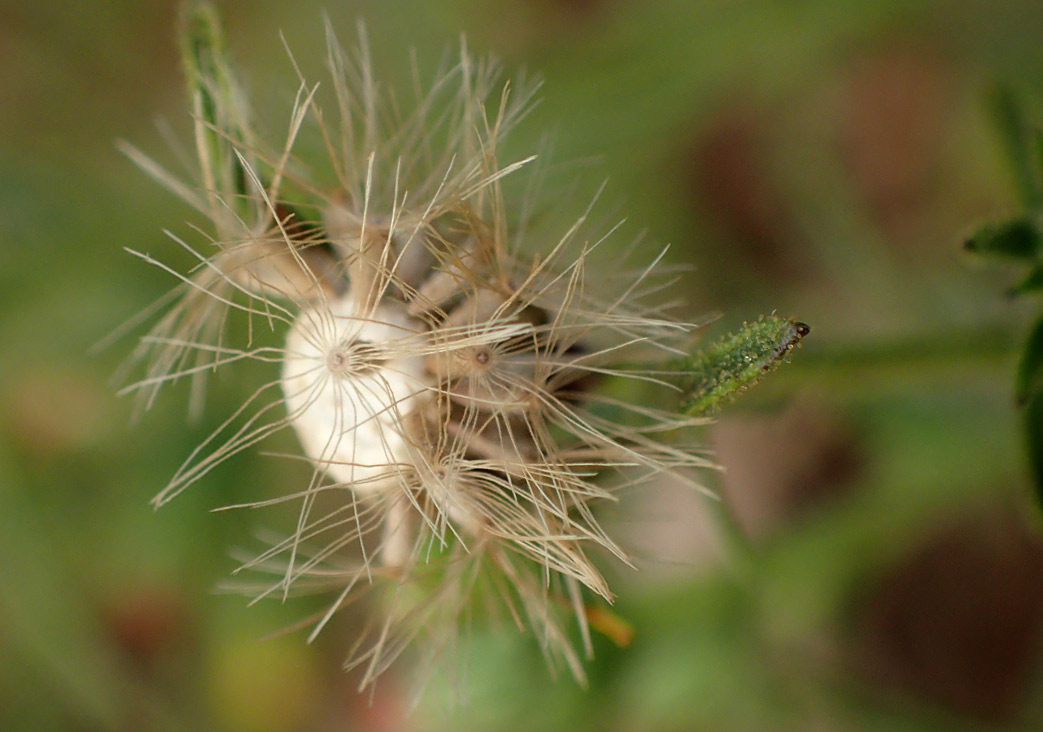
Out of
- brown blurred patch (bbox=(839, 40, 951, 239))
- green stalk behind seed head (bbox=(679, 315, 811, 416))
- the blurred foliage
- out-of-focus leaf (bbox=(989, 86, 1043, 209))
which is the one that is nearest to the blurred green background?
brown blurred patch (bbox=(839, 40, 951, 239))

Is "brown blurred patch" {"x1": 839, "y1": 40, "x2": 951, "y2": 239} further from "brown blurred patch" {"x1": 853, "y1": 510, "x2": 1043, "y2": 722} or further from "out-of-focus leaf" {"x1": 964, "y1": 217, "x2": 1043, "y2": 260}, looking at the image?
"out-of-focus leaf" {"x1": 964, "y1": 217, "x2": 1043, "y2": 260}

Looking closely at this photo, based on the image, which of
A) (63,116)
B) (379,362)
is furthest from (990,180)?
(63,116)

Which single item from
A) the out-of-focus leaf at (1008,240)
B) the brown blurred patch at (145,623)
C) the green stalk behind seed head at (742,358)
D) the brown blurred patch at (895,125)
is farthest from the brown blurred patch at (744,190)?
the brown blurred patch at (145,623)

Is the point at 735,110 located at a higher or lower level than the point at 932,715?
higher

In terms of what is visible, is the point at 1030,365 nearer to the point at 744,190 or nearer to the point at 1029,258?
the point at 1029,258

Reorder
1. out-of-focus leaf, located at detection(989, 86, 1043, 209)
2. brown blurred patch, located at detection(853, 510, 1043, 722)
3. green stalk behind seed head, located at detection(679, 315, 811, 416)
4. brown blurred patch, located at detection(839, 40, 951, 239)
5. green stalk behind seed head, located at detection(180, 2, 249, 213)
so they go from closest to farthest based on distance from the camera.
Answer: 1. green stalk behind seed head, located at detection(679, 315, 811, 416)
2. green stalk behind seed head, located at detection(180, 2, 249, 213)
3. out-of-focus leaf, located at detection(989, 86, 1043, 209)
4. brown blurred patch, located at detection(853, 510, 1043, 722)
5. brown blurred patch, located at detection(839, 40, 951, 239)

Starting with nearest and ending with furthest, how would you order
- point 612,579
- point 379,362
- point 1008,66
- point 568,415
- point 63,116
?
point 379,362 < point 568,415 < point 612,579 < point 1008,66 < point 63,116

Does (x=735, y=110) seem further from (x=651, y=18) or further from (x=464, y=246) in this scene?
(x=464, y=246)

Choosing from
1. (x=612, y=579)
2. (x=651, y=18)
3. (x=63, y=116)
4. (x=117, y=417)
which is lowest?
(x=612, y=579)
